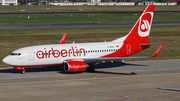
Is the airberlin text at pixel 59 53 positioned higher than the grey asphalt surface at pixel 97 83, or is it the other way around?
the airberlin text at pixel 59 53

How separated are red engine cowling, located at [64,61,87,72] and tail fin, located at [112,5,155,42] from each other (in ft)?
26.8

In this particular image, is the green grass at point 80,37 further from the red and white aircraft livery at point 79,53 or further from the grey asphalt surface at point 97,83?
the grey asphalt surface at point 97,83

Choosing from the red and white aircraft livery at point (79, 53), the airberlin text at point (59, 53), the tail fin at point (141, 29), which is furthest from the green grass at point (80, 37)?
the airberlin text at point (59, 53)

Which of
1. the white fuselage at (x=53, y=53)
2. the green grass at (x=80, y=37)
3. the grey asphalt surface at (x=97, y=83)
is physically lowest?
the grey asphalt surface at (x=97, y=83)

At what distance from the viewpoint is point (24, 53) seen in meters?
36.9

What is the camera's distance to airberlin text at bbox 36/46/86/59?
122ft

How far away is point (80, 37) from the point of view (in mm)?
70750

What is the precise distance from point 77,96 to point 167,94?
8.64 meters

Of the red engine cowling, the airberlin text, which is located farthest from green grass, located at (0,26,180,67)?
the red engine cowling

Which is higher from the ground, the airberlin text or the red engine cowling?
the airberlin text

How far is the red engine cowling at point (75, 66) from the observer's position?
119ft

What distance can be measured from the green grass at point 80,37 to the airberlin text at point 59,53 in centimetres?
1566

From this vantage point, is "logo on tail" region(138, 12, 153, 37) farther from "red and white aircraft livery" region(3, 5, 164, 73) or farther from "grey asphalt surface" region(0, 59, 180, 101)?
"grey asphalt surface" region(0, 59, 180, 101)

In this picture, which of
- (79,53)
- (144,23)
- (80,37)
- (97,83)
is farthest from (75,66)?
(80,37)
